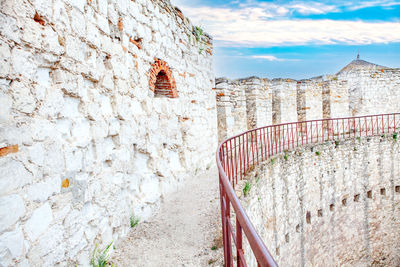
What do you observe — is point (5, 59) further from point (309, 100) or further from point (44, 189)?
point (309, 100)

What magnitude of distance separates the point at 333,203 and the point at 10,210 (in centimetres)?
1014

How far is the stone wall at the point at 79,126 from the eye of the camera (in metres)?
2.02

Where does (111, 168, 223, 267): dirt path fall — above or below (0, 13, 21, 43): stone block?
below

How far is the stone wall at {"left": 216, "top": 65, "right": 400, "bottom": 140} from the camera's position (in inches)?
366

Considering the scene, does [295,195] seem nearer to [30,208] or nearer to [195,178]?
[195,178]

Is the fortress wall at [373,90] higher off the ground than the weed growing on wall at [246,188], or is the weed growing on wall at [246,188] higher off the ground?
the fortress wall at [373,90]

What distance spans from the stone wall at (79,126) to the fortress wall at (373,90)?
12.1 metres

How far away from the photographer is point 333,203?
32.6 feet

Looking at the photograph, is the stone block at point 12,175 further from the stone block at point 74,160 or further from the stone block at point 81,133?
the stone block at point 81,133

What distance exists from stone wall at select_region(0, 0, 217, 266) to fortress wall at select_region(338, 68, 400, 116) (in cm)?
1211

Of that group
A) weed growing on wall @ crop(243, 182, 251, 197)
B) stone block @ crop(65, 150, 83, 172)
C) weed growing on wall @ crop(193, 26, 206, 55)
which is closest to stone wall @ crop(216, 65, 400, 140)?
weed growing on wall @ crop(193, 26, 206, 55)

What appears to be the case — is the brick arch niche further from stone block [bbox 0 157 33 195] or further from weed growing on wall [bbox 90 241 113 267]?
stone block [bbox 0 157 33 195]

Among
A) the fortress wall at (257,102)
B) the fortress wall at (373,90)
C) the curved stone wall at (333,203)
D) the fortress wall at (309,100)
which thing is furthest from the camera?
the fortress wall at (373,90)

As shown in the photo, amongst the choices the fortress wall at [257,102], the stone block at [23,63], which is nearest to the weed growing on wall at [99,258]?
the stone block at [23,63]
